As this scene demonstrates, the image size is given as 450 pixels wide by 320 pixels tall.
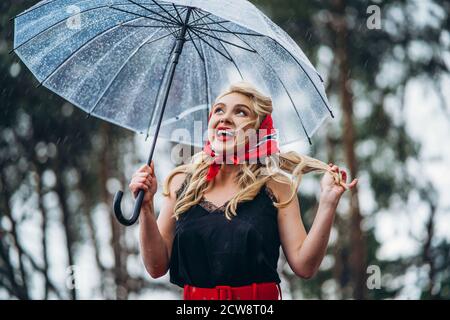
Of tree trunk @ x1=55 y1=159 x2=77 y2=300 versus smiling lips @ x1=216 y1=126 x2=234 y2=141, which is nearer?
smiling lips @ x1=216 y1=126 x2=234 y2=141

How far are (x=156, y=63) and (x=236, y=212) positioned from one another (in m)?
1.06

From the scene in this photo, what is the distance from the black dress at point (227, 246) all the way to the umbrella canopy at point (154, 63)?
576 mm

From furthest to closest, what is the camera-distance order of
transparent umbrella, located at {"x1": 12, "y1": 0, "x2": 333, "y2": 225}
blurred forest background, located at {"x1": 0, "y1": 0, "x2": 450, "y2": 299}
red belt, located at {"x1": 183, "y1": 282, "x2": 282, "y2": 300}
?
blurred forest background, located at {"x1": 0, "y1": 0, "x2": 450, "y2": 299}, transparent umbrella, located at {"x1": 12, "y1": 0, "x2": 333, "y2": 225}, red belt, located at {"x1": 183, "y1": 282, "x2": 282, "y2": 300}

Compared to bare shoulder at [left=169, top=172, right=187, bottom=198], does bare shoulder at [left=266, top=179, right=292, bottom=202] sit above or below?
below

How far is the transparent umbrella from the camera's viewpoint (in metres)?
3.95

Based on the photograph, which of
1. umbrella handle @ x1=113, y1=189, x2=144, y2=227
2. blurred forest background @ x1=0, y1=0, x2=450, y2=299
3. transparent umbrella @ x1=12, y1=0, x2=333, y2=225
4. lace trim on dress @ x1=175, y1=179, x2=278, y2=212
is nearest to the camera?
umbrella handle @ x1=113, y1=189, x2=144, y2=227

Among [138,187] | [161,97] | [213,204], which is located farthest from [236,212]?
[161,97]

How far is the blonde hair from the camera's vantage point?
11.7ft

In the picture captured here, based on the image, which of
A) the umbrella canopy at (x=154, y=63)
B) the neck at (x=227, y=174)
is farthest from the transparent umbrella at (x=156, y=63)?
the neck at (x=227, y=174)

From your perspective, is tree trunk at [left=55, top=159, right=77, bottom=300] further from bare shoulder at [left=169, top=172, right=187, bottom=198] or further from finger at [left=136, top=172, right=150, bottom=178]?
finger at [left=136, top=172, right=150, bottom=178]

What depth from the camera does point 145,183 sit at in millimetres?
3342

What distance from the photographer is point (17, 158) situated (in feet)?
41.5

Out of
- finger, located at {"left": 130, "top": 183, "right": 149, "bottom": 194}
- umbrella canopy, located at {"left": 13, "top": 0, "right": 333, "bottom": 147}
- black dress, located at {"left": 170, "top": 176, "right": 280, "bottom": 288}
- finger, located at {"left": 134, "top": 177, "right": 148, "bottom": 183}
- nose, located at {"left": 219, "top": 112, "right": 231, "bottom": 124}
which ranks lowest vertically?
black dress, located at {"left": 170, "top": 176, "right": 280, "bottom": 288}

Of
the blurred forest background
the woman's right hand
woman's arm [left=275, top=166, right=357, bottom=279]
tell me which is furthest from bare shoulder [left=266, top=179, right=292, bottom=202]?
the blurred forest background
